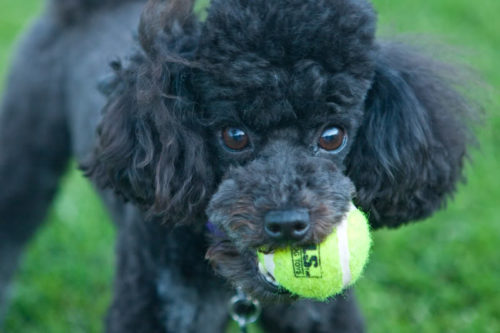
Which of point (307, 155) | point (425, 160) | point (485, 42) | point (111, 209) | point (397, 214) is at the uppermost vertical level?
point (307, 155)

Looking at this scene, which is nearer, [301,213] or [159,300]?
[301,213]

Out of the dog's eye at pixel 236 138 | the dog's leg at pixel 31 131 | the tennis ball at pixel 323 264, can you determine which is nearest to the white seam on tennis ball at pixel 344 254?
the tennis ball at pixel 323 264

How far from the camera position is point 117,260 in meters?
2.84

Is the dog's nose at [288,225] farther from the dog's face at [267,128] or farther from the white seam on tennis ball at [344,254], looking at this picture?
the white seam on tennis ball at [344,254]

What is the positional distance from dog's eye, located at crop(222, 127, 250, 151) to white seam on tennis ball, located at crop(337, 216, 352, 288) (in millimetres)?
428

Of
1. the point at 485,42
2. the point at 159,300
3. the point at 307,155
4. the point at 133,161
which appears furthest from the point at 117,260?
the point at 485,42

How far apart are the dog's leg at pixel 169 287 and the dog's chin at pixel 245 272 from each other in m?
0.24

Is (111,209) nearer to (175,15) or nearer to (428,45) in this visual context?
(175,15)

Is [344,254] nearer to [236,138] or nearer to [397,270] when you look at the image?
[236,138]

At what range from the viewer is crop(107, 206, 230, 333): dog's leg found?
2.54 meters

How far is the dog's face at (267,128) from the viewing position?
2.14m

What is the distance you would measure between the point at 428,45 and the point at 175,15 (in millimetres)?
1112

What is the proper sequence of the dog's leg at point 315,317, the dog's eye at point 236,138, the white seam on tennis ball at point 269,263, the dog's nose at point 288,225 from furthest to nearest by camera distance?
the dog's leg at point 315,317 < the dog's eye at point 236,138 < the white seam on tennis ball at point 269,263 < the dog's nose at point 288,225

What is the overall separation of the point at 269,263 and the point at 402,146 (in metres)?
0.69
